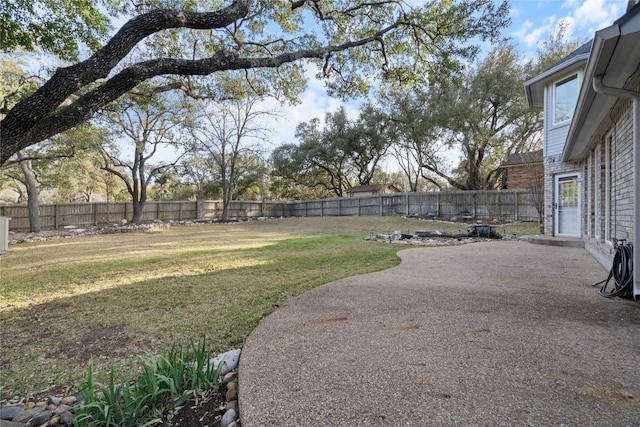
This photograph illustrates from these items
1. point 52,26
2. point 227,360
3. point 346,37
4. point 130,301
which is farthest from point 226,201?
point 227,360

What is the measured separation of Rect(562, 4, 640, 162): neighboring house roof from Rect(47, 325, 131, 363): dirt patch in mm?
4667

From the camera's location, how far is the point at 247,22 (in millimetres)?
7211

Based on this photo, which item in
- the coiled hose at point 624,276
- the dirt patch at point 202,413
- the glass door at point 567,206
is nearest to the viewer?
the dirt patch at point 202,413

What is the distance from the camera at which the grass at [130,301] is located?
2.66 metres

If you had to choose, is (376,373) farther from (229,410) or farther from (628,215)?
(628,215)

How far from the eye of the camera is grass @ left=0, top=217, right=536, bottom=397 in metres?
2.66

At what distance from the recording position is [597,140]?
605cm

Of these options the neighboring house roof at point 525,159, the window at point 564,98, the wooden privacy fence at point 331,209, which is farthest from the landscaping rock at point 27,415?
the neighboring house roof at point 525,159

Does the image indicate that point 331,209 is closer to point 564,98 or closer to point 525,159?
point 525,159

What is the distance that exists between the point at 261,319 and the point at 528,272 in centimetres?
420

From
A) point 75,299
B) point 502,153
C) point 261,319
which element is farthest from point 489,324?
point 502,153

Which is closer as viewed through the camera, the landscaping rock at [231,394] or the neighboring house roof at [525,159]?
the landscaping rock at [231,394]

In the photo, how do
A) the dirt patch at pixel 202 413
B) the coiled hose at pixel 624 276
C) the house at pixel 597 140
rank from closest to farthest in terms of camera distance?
the dirt patch at pixel 202 413, the house at pixel 597 140, the coiled hose at pixel 624 276

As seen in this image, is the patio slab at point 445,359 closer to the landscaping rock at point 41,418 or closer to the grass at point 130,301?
the grass at point 130,301
